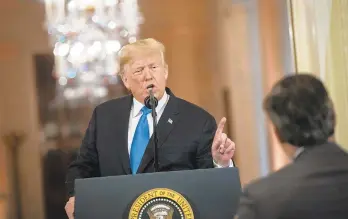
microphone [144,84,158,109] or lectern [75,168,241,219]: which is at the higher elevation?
microphone [144,84,158,109]

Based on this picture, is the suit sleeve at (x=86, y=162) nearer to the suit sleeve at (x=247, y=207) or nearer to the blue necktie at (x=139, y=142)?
the blue necktie at (x=139, y=142)

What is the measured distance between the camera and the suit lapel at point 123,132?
1897 millimetres

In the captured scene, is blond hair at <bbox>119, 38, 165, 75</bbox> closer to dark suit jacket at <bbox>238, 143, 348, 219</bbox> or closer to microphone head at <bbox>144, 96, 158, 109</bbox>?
microphone head at <bbox>144, 96, 158, 109</bbox>

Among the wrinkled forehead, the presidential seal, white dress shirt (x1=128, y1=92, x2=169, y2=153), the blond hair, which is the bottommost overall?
the presidential seal

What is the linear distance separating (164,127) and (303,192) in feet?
2.60

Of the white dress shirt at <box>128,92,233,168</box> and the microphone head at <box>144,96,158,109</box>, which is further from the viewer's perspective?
the white dress shirt at <box>128,92,233,168</box>

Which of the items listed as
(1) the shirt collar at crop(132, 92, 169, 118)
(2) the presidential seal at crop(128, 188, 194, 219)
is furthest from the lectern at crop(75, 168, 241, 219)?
(1) the shirt collar at crop(132, 92, 169, 118)

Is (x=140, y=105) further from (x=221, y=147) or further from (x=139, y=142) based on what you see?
(x=221, y=147)

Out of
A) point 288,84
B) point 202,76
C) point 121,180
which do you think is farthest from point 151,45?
point 202,76

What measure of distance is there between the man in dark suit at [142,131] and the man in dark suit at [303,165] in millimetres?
618

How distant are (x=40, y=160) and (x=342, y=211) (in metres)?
4.62

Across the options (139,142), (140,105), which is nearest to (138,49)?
(140,105)

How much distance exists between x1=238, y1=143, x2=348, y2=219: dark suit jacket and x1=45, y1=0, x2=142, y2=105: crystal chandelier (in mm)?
3456

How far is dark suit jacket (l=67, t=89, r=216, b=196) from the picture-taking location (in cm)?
188
